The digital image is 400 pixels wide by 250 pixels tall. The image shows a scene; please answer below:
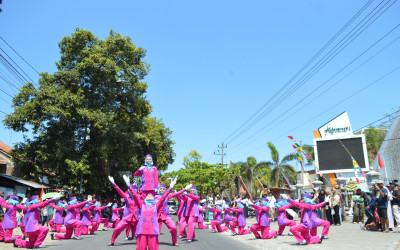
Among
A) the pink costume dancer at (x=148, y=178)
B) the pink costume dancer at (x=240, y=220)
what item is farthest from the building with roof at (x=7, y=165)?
the pink costume dancer at (x=240, y=220)

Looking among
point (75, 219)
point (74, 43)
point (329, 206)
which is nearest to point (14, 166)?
point (74, 43)

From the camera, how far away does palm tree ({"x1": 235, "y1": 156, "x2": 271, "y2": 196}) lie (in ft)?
148

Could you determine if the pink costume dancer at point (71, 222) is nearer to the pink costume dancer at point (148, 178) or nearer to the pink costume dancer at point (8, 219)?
the pink costume dancer at point (8, 219)

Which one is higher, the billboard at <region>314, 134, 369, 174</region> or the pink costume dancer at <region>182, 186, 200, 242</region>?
the billboard at <region>314, 134, 369, 174</region>

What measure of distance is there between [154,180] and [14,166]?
74.9 feet

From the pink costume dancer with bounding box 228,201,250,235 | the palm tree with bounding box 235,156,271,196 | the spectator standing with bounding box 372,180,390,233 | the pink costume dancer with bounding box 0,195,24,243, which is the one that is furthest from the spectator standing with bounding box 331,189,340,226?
the palm tree with bounding box 235,156,271,196

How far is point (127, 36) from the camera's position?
27516 millimetres

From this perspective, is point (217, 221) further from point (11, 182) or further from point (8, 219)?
point (11, 182)

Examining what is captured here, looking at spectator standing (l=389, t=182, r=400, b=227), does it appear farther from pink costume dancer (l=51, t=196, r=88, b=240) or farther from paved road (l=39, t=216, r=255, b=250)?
pink costume dancer (l=51, t=196, r=88, b=240)

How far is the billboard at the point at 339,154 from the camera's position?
116 feet

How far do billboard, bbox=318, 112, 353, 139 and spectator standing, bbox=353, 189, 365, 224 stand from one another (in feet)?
75.3

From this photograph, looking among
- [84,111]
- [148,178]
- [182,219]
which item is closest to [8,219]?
[148,178]

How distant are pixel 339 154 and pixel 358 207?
19.6m

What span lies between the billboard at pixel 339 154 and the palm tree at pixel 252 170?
30.1ft
